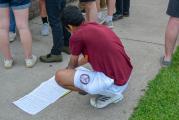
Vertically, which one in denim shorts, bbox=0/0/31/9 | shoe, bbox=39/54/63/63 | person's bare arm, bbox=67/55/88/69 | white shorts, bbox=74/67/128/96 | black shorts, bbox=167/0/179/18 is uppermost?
denim shorts, bbox=0/0/31/9

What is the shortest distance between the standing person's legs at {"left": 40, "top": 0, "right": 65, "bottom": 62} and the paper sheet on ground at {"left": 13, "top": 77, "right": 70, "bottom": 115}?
55 centimetres

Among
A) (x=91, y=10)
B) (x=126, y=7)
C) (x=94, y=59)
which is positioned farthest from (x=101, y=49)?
(x=126, y=7)

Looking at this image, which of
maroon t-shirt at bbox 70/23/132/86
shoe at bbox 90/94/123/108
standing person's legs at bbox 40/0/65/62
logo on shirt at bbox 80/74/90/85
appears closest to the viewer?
maroon t-shirt at bbox 70/23/132/86

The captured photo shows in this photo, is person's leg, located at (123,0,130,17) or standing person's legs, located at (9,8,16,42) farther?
person's leg, located at (123,0,130,17)

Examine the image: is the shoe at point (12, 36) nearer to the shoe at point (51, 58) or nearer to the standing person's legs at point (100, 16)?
the shoe at point (51, 58)

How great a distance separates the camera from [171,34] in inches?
173

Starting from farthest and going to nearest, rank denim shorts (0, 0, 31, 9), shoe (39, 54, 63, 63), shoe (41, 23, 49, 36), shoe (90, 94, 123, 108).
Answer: shoe (41, 23, 49, 36), shoe (39, 54, 63, 63), denim shorts (0, 0, 31, 9), shoe (90, 94, 123, 108)

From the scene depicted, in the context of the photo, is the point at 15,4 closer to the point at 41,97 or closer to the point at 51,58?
the point at 51,58

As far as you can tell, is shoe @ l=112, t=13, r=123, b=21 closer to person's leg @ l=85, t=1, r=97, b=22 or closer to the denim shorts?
person's leg @ l=85, t=1, r=97, b=22

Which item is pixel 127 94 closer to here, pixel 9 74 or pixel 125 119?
pixel 125 119

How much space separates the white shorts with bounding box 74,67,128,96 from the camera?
343 centimetres

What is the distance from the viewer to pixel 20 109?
366cm

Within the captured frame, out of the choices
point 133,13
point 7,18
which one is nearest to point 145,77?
point 7,18

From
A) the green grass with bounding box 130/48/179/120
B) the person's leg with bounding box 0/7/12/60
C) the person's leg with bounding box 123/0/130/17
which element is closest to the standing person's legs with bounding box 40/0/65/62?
the person's leg with bounding box 0/7/12/60
